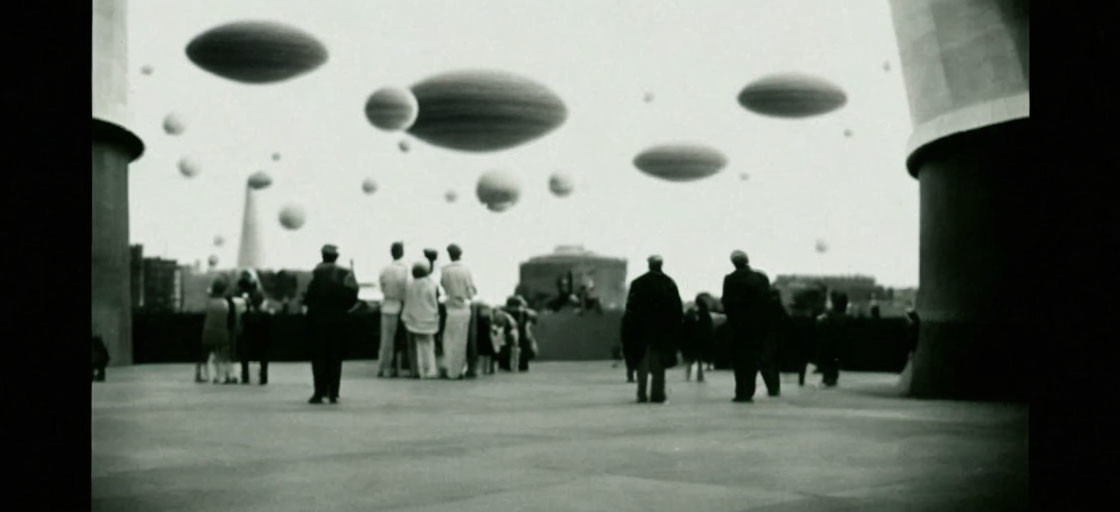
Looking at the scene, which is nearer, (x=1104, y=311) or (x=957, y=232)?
(x=1104, y=311)

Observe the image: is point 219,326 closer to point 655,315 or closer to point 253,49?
point 253,49

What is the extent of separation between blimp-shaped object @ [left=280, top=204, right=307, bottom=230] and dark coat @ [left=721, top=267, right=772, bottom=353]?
16.0 metres

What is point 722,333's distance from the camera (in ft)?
92.4

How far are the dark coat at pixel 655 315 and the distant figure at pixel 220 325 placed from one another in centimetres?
619

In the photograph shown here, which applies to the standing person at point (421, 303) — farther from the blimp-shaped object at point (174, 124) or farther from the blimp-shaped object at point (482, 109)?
the blimp-shaped object at point (174, 124)

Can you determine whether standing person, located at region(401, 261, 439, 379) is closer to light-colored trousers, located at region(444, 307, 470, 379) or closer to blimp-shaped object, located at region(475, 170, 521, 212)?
light-colored trousers, located at region(444, 307, 470, 379)

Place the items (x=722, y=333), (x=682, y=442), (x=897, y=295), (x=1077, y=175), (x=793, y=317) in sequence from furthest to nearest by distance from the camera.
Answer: (x=897, y=295), (x=722, y=333), (x=793, y=317), (x=682, y=442), (x=1077, y=175)

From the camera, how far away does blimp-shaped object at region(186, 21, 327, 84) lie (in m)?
17.3

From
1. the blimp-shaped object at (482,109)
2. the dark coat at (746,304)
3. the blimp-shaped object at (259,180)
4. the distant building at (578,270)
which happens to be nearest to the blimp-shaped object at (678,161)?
the blimp-shaped object at (482,109)

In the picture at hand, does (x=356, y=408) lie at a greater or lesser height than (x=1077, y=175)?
lesser

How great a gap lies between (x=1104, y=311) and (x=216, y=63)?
15.1 metres

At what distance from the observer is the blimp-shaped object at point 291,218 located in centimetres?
3056
